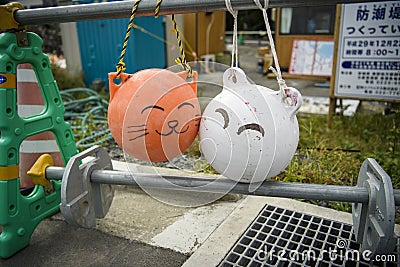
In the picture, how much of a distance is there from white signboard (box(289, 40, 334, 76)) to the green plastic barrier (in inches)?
240

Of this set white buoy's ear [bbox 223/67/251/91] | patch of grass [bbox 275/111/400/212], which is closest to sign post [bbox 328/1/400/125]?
patch of grass [bbox 275/111/400/212]

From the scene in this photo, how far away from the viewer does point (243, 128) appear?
0.98 m

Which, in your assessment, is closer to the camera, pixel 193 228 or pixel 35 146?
pixel 193 228

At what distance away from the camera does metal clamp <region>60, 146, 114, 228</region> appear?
4.46 ft

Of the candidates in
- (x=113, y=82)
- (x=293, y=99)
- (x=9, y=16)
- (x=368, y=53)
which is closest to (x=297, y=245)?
(x=293, y=99)

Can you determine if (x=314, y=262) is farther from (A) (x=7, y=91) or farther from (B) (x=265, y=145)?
(A) (x=7, y=91)

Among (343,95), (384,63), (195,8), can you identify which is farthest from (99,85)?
(195,8)

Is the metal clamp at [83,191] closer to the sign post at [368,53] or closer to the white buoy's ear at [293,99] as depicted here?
the white buoy's ear at [293,99]

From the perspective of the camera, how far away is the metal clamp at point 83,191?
1.36m

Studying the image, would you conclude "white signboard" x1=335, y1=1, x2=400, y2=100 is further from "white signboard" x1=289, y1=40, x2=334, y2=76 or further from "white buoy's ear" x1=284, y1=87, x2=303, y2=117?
"white signboard" x1=289, y1=40, x2=334, y2=76

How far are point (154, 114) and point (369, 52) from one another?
2.95 meters

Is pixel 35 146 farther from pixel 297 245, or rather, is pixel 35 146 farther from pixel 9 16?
pixel 297 245

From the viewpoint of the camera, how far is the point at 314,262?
4.95ft

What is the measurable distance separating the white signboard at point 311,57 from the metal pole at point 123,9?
20.2 ft
